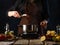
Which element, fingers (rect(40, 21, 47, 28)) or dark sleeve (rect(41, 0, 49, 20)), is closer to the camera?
fingers (rect(40, 21, 47, 28))

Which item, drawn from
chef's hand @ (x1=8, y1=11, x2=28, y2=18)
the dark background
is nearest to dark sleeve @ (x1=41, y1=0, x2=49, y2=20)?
the dark background

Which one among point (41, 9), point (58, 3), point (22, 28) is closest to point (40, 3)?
point (41, 9)

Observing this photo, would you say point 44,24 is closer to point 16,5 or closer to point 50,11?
point 50,11

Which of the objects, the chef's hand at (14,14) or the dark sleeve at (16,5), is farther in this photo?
the dark sleeve at (16,5)

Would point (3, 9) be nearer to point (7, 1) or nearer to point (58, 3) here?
point (7, 1)

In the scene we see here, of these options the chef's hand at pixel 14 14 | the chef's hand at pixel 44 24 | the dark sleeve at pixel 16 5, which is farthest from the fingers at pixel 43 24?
the dark sleeve at pixel 16 5

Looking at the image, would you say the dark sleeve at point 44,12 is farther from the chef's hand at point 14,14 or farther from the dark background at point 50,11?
the chef's hand at point 14,14

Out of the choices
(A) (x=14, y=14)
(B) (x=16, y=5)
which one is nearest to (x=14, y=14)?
(A) (x=14, y=14)

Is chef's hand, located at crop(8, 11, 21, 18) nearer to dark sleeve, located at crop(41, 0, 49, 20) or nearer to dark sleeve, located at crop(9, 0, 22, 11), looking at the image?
dark sleeve, located at crop(9, 0, 22, 11)

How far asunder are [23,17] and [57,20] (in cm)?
42

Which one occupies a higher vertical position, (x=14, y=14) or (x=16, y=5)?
(x=16, y=5)

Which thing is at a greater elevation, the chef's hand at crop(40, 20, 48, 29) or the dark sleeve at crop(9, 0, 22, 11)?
the dark sleeve at crop(9, 0, 22, 11)

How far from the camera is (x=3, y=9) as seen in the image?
7.62 feet

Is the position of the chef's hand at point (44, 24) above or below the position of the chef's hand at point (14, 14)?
below
